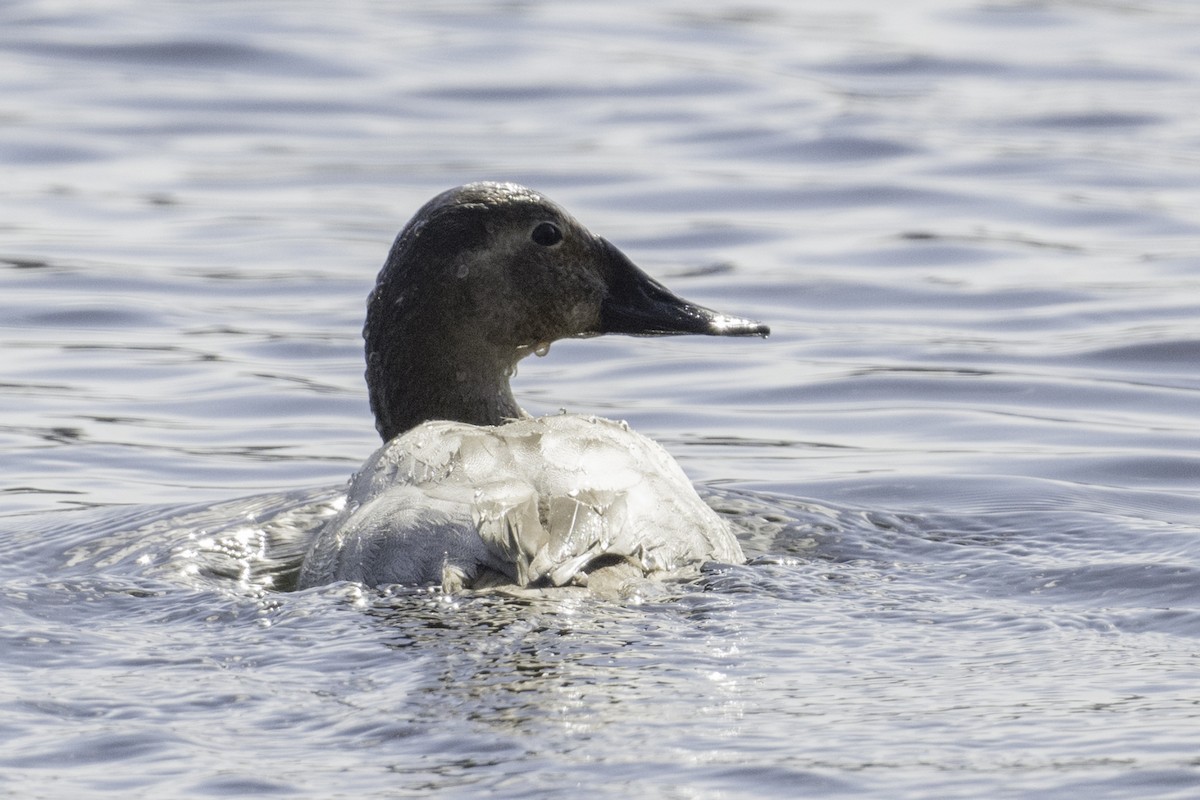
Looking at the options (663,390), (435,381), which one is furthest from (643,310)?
(663,390)

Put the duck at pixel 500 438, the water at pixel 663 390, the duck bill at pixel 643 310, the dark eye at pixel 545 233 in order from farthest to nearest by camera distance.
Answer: the duck bill at pixel 643 310 < the dark eye at pixel 545 233 < the duck at pixel 500 438 < the water at pixel 663 390

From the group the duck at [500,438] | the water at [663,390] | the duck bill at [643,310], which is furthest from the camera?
the duck bill at [643,310]

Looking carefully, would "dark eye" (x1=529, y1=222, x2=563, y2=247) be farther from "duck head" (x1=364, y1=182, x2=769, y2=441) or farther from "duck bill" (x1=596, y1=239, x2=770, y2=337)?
"duck bill" (x1=596, y1=239, x2=770, y2=337)

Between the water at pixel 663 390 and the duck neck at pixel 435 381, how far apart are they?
0.62 meters

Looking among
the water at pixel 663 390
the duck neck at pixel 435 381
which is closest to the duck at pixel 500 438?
the duck neck at pixel 435 381

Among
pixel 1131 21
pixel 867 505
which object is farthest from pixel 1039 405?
pixel 1131 21

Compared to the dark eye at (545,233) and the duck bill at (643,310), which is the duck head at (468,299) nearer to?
the dark eye at (545,233)

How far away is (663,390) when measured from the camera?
10.8m

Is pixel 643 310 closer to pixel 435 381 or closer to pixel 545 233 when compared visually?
pixel 545 233

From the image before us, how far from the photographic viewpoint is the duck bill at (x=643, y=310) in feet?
→ 27.2

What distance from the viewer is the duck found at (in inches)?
235

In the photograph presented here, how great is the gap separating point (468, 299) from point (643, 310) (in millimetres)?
708

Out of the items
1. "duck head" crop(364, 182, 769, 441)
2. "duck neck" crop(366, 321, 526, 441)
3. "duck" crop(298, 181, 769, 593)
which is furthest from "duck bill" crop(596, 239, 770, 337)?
"duck neck" crop(366, 321, 526, 441)

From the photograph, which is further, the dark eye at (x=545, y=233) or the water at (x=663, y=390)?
the dark eye at (x=545, y=233)
